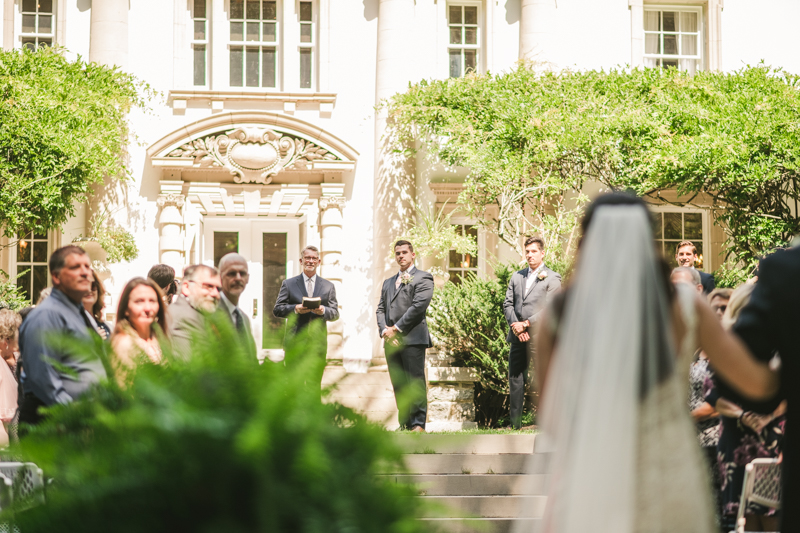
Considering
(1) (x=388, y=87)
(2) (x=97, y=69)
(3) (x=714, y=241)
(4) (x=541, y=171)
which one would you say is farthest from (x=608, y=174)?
(2) (x=97, y=69)

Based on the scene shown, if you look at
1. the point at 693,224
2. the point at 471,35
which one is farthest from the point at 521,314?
the point at 471,35

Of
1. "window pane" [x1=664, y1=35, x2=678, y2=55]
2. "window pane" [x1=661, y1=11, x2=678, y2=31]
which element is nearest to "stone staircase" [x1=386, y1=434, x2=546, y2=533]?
"window pane" [x1=664, y1=35, x2=678, y2=55]

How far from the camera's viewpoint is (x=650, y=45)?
16.0 m

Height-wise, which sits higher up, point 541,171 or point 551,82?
point 551,82

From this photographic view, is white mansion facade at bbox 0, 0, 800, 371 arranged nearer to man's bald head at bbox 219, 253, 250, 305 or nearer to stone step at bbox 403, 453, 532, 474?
stone step at bbox 403, 453, 532, 474

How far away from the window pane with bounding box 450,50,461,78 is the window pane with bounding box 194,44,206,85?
4.32 m

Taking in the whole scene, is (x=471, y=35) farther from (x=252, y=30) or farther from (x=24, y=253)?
(x=24, y=253)

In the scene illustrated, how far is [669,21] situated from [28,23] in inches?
448

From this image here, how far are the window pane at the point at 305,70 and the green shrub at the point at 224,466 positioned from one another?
44.4ft

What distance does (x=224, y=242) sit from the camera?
15.1 metres

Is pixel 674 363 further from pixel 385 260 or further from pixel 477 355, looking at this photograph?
pixel 385 260

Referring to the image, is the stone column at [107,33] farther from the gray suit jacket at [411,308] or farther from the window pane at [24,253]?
the gray suit jacket at [411,308]

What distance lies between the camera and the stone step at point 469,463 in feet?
→ 25.5

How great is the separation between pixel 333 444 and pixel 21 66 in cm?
1265
